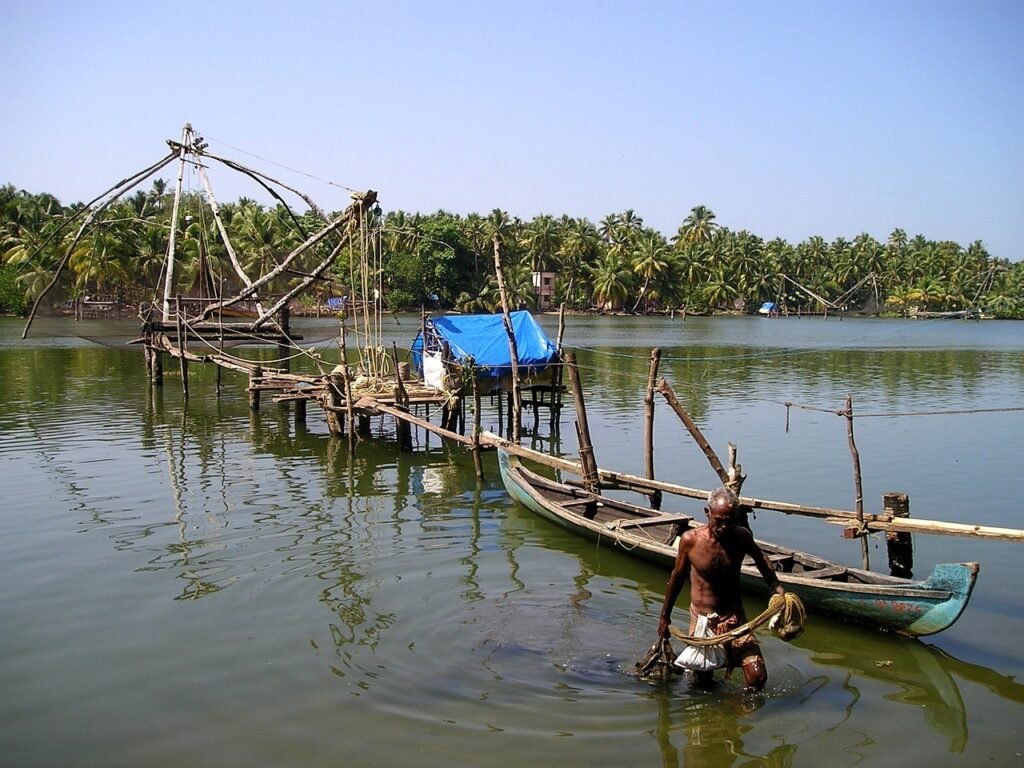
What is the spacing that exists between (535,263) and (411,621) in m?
75.6

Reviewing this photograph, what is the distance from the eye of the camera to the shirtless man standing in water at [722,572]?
20.3 feet

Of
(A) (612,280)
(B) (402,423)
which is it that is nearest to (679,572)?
(B) (402,423)

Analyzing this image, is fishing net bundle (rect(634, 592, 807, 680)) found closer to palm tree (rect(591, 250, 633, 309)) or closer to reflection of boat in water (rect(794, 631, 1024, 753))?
reflection of boat in water (rect(794, 631, 1024, 753))

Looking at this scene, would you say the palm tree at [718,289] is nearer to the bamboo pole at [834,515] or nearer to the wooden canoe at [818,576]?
the bamboo pole at [834,515]

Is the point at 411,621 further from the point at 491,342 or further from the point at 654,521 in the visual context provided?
the point at 491,342

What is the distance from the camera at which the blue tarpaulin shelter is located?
809 inches

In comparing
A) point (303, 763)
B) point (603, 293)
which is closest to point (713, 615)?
point (303, 763)

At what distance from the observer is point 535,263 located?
83000 mm

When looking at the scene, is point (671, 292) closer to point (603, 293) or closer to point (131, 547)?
point (603, 293)

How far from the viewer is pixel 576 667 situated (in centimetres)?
750

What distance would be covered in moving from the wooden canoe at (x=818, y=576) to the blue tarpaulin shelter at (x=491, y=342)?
26.6ft

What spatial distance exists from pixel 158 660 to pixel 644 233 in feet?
284

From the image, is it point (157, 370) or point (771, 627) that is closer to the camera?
point (771, 627)

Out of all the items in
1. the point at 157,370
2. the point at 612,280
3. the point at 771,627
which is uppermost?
the point at 612,280
